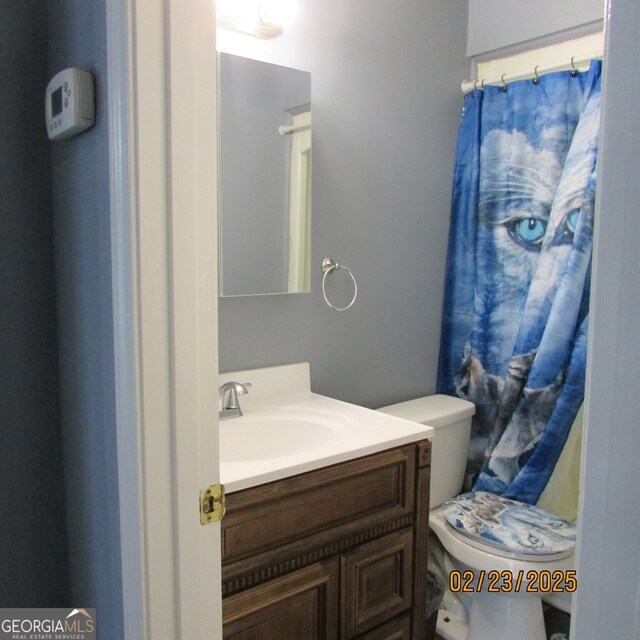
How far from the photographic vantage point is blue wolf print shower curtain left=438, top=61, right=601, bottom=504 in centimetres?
196

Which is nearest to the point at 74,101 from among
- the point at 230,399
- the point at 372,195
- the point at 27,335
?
the point at 27,335

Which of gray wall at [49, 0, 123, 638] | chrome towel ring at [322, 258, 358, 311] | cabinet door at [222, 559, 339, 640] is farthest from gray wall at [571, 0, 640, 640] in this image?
chrome towel ring at [322, 258, 358, 311]

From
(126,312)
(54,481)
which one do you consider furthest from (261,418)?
(126,312)

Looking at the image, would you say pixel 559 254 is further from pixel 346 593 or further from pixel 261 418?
pixel 346 593

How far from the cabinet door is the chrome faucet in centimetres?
48

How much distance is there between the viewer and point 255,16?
1.64 meters

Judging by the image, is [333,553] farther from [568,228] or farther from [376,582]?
[568,228]

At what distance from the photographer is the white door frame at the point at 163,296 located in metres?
0.79

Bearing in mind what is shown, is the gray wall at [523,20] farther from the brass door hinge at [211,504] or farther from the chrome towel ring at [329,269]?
the brass door hinge at [211,504]

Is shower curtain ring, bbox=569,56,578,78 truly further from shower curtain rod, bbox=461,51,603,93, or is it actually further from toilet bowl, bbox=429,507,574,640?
toilet bowl, bbox=429,507,574,640

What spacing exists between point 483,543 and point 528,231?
Answer: 1.08 meters

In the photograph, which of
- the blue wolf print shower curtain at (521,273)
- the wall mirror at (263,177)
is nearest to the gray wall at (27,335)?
the wall mirror at (263,177)

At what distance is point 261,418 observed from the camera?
1654mm

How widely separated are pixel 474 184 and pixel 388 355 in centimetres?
73
